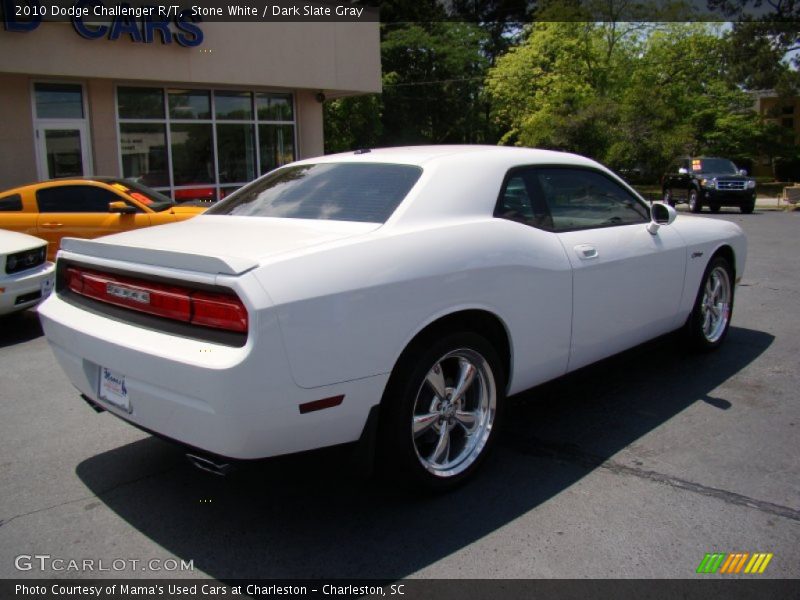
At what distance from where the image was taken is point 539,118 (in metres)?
35.3

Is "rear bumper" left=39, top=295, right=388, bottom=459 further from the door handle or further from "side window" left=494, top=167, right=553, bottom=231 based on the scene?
the door handle

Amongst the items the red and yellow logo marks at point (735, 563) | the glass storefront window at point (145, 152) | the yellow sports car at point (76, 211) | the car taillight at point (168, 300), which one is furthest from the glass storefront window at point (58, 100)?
the red and yellow logo marks at point (735, 563)

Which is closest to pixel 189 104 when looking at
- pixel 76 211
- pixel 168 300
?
pixel 76 211

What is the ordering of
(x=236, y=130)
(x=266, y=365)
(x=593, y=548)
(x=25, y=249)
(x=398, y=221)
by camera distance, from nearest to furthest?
(x=266, y=365)
(x=593, y=548)
(x=398, y=221)
(x=25, y=249)
(x=236, y=130)

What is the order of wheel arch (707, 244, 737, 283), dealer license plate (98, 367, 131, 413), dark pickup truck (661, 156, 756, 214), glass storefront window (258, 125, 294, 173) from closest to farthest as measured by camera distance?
dealer license plate (98, 367, 131, 413) < wheel arch (707, 244, 737, 283) < glass storefront window (258, 125, 294, 173) < dark pickup truck (661, 156, 756, 214)

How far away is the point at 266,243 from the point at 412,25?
42.9 meters

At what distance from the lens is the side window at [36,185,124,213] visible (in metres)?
9.34

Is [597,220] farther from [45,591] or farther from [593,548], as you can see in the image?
[45,591]

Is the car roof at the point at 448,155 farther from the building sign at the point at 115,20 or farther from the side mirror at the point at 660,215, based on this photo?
the building sign at the point at 115,20

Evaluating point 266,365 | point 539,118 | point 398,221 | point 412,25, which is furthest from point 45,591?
point 412,25

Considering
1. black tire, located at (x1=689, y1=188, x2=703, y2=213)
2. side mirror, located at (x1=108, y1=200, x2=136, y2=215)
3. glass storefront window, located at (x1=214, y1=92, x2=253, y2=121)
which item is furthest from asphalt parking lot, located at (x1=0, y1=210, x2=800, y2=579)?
black tire, located at (x1=689, y1=188, x2=703, y2=213)

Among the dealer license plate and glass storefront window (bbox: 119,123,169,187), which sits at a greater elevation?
glass storefront window (bbox: 119,123,169,187)

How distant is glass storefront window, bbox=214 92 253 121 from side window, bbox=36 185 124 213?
26.5 feet

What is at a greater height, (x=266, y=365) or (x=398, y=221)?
(x=398, y=221)
